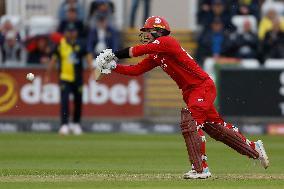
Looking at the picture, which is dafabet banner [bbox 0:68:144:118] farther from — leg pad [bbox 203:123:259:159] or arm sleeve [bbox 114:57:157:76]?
leg pad [bbox 203:123:259:159]

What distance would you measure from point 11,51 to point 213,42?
3.93 meters

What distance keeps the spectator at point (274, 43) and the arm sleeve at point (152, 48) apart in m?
9.74

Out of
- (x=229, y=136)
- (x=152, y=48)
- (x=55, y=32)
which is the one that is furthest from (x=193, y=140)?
(x=55, y=32)

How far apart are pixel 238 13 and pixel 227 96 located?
9.67ft

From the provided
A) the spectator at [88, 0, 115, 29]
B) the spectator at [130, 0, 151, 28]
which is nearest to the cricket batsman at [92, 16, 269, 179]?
the spectator at [88, 0, 115, 29]

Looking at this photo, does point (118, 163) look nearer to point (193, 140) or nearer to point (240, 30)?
point (193, 140)

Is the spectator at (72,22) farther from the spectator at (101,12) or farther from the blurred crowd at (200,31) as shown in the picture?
the spectator at (101,12)

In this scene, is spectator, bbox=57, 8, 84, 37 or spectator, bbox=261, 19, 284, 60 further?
spectator, bbox=57, 8, 84, 37

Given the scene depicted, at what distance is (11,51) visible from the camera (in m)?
21.8

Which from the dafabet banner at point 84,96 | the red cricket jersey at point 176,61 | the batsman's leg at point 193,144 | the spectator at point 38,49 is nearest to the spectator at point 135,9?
the spectator at point 38,49

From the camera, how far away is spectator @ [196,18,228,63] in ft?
70.3

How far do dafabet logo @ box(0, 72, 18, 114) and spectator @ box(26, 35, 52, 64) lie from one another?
1072mm

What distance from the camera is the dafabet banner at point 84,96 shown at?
67.3 feet

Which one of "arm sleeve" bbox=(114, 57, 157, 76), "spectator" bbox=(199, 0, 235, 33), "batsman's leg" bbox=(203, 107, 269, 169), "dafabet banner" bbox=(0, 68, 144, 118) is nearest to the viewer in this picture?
"batsman's leg" bbox=(203, 107, 269, 169)
